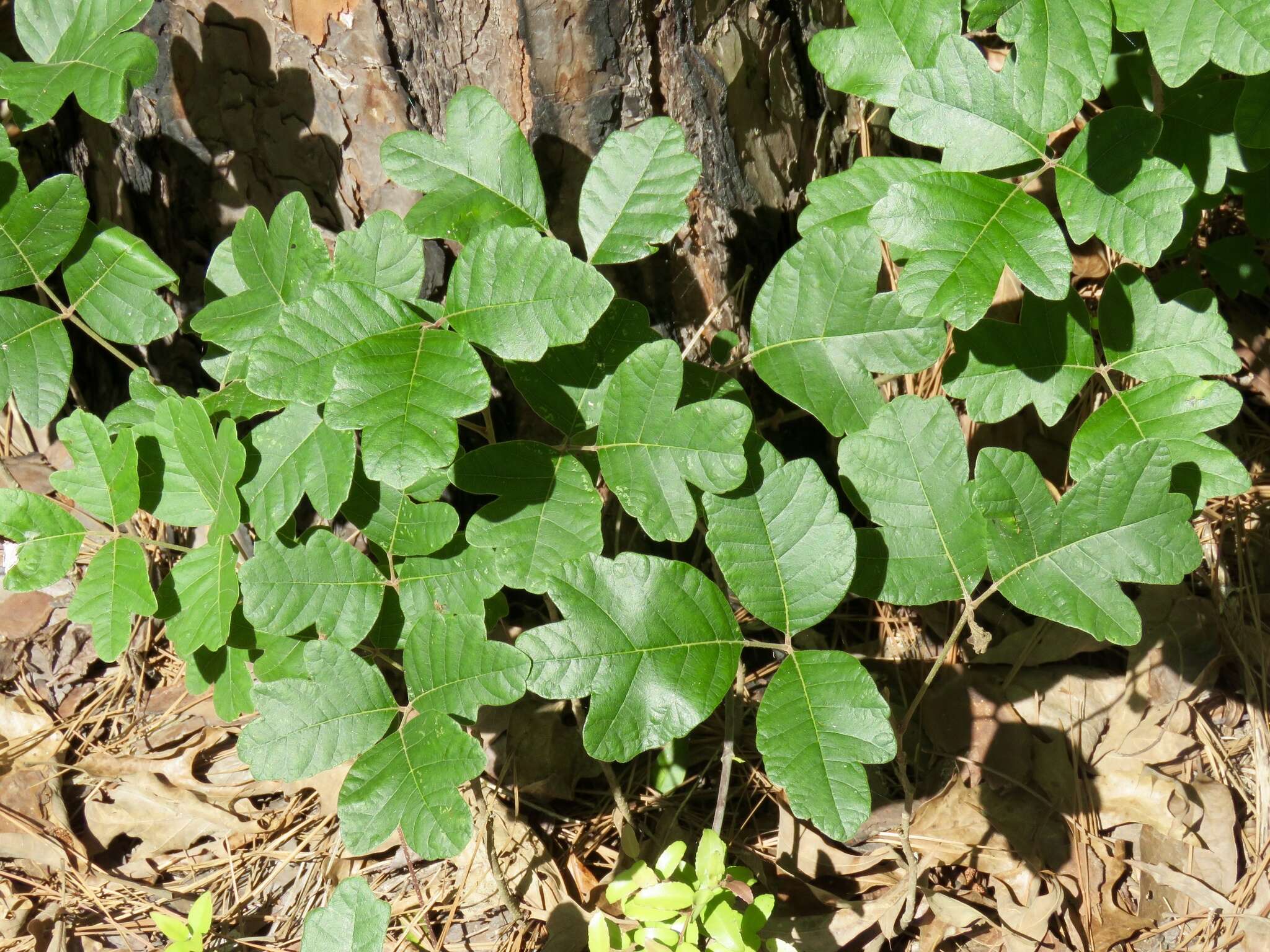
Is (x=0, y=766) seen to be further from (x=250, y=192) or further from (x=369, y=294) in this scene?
(x=369, y=294)

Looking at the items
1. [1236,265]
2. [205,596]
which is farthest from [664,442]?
[1236,265]

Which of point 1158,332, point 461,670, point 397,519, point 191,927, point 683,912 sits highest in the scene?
point 1158,332

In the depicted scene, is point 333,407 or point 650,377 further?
point 650,377

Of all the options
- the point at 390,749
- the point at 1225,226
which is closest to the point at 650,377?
the point at 390,749

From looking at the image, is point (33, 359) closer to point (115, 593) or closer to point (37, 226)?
point (37, 226)

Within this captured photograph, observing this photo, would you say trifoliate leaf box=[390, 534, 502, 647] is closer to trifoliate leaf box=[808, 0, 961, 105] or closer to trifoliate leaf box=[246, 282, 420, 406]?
trifoliate leaf box=[246, 282, 420, 406]

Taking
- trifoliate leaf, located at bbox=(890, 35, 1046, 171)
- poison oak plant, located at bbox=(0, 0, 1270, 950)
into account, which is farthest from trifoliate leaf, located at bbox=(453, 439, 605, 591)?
trifoliate leaf, located at bbox=(890, 35, 1046, 171)

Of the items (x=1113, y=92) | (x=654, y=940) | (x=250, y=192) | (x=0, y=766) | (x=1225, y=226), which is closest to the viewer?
(x=654, y=940)
